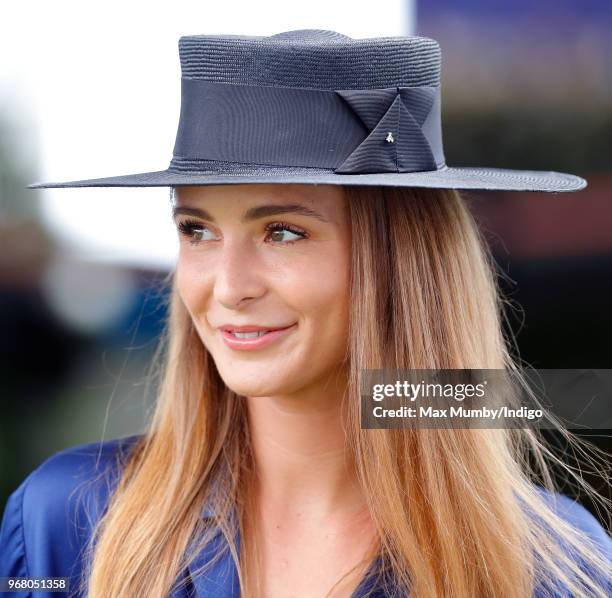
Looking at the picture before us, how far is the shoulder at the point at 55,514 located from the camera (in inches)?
78.4

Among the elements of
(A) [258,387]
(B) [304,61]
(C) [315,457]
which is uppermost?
(B) [304,61]

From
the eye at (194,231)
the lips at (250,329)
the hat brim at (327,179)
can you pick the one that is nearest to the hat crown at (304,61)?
the hat brim at (327,179)

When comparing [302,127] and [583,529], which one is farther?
[583,529]

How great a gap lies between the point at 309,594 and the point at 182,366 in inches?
22.9

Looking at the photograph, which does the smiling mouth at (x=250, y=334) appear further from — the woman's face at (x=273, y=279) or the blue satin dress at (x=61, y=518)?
the blue satin dress at (x=61, y=518)

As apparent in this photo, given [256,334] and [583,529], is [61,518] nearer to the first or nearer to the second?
[256,334]

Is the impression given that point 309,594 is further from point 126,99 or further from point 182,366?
point 126,99

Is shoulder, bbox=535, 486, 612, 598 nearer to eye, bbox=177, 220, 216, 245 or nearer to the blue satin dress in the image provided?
the blue satin dress

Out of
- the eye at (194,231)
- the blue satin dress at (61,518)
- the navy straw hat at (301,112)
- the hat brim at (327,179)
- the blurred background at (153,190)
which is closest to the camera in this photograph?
the hat brim at (327,179)

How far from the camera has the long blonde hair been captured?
181 cm

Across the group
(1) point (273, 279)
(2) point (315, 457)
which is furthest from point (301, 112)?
(2) point (315, 457)

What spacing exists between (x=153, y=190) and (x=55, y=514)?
1417 millimetres

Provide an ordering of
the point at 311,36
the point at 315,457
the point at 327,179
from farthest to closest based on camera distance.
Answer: the point at 315,457, the point at 311,36, the point at 327,179

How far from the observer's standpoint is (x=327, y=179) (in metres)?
1.62
